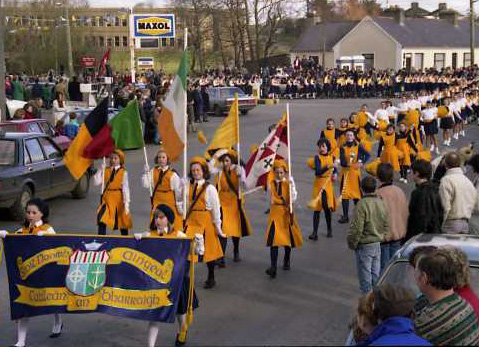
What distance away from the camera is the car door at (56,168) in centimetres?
1360

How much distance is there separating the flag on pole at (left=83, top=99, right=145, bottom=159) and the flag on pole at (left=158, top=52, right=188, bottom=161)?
14.7 inches

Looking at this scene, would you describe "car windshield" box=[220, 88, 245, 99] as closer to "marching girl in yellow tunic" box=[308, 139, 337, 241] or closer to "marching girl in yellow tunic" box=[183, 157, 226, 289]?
"marching girl in yellow tunic" box=[308, 139, 337, 241]

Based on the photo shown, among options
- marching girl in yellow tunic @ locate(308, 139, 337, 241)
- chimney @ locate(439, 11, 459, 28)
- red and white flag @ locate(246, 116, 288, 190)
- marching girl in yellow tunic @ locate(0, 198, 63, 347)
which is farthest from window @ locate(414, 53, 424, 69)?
marching girl in yellow tunic @ locate(0, 198, 63, 347)

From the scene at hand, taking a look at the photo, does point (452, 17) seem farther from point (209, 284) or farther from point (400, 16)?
point (209, 284)

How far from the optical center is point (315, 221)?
11227 millimetres

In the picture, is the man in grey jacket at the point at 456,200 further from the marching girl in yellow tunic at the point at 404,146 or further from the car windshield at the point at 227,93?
the car windshield at the point at 227,93

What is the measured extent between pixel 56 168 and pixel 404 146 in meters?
7.64

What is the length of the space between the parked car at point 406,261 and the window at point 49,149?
9297 mm

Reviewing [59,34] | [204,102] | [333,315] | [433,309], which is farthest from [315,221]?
[59,34]

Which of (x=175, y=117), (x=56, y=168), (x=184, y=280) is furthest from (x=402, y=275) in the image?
(x=56, y=168)

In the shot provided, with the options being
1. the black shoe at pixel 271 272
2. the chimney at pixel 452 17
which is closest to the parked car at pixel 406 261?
the black shoe at pixel 271 272

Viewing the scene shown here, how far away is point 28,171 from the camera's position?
12.7 m

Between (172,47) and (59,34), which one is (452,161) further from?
(172,47)

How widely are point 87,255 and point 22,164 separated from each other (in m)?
6.42
